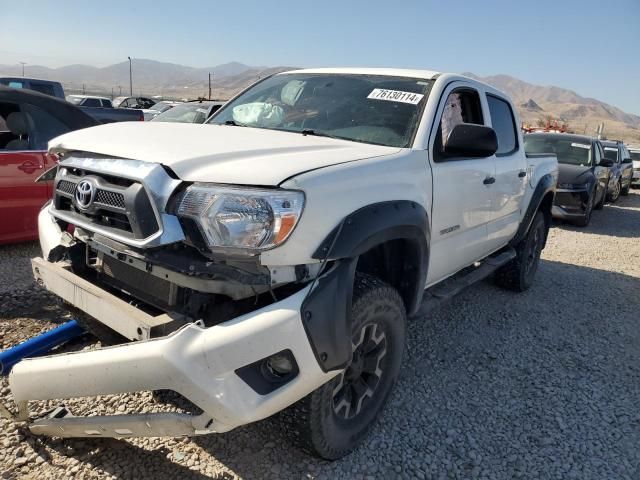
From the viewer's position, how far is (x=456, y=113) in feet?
11.8

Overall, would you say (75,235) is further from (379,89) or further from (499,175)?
(499,175)

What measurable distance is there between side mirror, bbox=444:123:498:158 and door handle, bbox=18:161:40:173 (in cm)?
418

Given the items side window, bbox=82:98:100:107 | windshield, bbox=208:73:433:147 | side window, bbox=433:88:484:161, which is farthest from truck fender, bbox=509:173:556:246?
side window, bbox=82:98:100:107

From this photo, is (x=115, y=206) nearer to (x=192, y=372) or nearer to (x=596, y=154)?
(x=192, y=372)

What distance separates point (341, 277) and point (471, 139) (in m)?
1.34

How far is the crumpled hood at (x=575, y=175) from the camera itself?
10328 mm

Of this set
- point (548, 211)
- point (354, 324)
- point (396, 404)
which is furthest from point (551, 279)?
point (354, 324)

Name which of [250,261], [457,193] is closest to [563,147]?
[457,193]

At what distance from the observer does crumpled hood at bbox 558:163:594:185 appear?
33.9 feet

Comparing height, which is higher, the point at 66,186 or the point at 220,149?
the point at 220,149

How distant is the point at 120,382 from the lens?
1943mm

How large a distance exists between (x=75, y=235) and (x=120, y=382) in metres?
1.00

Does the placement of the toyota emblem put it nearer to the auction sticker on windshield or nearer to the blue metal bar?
the blue metal bar

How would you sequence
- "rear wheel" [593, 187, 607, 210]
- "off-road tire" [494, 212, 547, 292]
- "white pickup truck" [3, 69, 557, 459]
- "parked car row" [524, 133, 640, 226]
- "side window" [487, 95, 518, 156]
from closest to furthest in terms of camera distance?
"white pickup truck" [3, 69, 557, 459]
"side window" [487, 95, 518, 156]
"off-road tire" [494, 212, 547, 292]
"parked car row" [524, 133, 640, 226]
"rear wheel" [593, 187, 607, 210]
